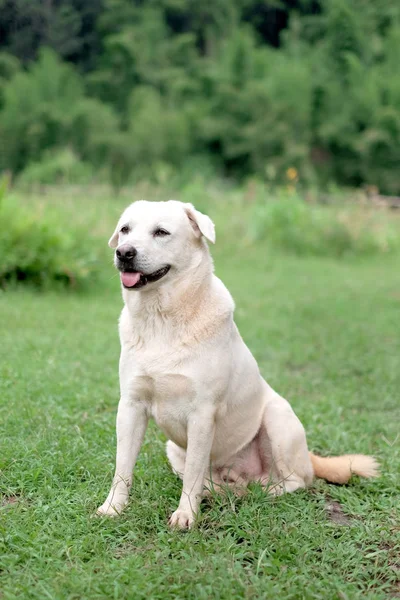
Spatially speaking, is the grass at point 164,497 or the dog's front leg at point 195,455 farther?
the dog's front leg at point 195,455

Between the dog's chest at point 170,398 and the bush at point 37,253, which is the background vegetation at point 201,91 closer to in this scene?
the bush at point 37,253

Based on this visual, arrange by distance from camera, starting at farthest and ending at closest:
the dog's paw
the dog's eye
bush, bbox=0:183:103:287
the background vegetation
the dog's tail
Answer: the background vegetation < bush, bbox=0:183:103:287 < the dog's tail < the dog's eye < the dog's paw

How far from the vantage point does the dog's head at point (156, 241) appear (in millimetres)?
2678

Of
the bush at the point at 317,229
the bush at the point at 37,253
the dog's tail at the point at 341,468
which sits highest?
the dog's tail at the point at 341,468

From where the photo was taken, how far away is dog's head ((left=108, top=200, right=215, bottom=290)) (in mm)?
2678

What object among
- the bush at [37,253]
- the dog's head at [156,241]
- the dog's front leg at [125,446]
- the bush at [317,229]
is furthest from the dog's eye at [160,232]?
the bush at [317,229]

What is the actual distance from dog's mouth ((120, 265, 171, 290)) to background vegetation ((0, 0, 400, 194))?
1992 centimetres

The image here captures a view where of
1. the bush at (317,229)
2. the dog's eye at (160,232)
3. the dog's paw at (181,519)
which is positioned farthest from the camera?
the bush at (317,229)

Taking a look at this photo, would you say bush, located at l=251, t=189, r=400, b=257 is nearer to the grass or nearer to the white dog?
the grass

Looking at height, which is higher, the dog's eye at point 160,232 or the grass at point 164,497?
the dog's eye at point 160,232

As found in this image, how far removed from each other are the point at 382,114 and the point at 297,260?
1633 cm

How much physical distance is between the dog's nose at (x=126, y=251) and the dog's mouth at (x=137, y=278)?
7 cm

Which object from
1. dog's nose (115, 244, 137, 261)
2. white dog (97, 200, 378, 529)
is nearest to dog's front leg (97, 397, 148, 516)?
white dog (97, 200, 378, 529)

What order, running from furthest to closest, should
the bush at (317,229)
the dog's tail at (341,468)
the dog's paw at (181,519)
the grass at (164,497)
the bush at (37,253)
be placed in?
the bush at (317,229) < the bush at (37,253) < the dog's tail at (341,468) < the dog's paw at (181,519) < the grass at (164,497)
